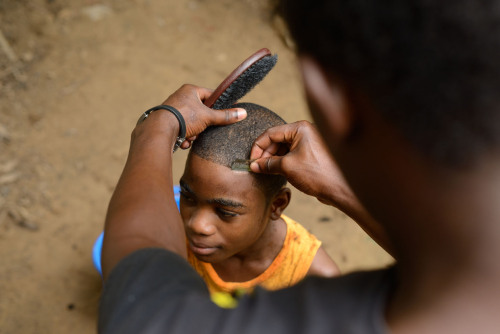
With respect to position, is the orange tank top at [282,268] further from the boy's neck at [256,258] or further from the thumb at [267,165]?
the thumb at [267,165]

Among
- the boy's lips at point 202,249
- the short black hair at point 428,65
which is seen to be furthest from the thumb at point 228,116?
the short black hair at point 428,65

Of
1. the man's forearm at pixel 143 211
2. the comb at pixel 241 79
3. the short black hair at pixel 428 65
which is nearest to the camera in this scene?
the short black hair at pixel 428 65

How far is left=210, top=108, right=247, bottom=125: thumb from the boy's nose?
331 mm

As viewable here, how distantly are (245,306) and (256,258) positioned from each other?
3.60 ft

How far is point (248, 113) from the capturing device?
61.4 inches

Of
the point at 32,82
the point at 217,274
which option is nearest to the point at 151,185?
the point at 217,274

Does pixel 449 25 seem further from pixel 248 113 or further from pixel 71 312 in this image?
pixel 71 312

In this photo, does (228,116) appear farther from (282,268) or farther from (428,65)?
(428,65)

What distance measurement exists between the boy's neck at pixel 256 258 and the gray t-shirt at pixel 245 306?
3.26 ft

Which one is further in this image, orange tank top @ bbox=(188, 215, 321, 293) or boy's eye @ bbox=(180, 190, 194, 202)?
orange tank top @ bbox=(188, 215, 321, 293)

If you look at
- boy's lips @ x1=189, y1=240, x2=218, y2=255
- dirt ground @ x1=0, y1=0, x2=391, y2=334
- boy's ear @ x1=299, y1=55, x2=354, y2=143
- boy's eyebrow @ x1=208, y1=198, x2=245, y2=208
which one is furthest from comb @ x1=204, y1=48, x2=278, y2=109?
dirt ground @ x1=0, y1=0, x2=391, y2=334

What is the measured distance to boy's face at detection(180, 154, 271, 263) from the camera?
4.87ft

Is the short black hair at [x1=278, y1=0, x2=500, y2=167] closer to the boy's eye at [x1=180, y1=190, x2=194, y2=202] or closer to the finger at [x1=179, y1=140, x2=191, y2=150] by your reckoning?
the finger at [x1=179, y1=140, x2=191, y2=150]

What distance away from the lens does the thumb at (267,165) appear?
1360mm
